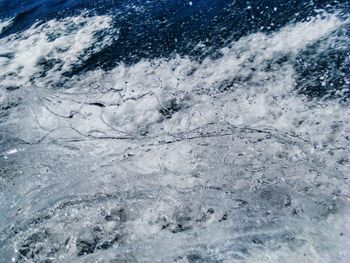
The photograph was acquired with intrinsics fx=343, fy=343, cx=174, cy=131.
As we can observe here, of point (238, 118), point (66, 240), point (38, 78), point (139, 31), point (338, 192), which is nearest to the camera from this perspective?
point (338, 192)

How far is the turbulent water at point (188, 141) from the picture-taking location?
127 inches

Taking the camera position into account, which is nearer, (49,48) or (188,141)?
(188,141)

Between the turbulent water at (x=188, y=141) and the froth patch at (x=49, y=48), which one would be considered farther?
the froth patch at (x=49, y=48)

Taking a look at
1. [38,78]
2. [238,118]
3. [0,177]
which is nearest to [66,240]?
[0,177]

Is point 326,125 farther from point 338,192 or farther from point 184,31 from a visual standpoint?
point 184,31

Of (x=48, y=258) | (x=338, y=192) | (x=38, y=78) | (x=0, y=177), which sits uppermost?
(x=38, y=78)

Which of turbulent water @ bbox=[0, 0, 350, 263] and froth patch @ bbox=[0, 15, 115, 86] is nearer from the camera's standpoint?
turbulent water @ bbox=[0, 0, 350, 263]

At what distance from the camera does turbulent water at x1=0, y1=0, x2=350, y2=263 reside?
3.22 metres

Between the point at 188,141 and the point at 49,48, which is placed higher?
the point at 49,48

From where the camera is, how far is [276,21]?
570 centimetres

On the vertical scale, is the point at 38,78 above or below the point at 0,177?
above

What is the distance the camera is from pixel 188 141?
414 cm

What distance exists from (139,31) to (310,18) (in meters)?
3.04

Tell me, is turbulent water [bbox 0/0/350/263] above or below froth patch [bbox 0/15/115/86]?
below
